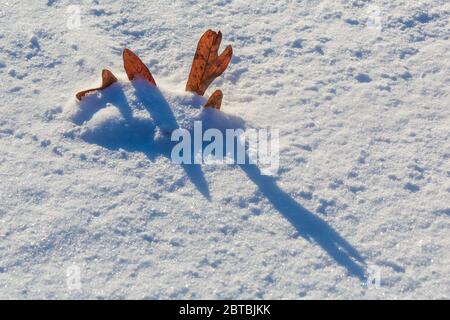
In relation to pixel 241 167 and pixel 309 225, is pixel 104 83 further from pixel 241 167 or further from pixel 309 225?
pixel 309 225

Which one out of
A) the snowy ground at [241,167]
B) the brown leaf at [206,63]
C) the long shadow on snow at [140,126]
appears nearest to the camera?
the snowy ground at [241,167]

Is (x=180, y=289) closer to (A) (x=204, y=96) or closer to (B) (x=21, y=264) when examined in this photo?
(B) (x=21, y=264)

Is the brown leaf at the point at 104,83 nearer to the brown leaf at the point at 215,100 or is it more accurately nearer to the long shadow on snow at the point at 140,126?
the long shadow on snow at the point at 140,126

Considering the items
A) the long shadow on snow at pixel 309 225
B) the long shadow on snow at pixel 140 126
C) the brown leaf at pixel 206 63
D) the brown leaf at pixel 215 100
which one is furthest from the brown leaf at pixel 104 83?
the long shadow on snow at pixel 309 225

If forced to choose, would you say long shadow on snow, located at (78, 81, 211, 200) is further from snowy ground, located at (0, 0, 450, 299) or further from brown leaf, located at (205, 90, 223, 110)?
brown leaf, located at (205, 90, 223, 110)

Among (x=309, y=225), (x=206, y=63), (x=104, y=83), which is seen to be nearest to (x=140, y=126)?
(x=104, y=83)
